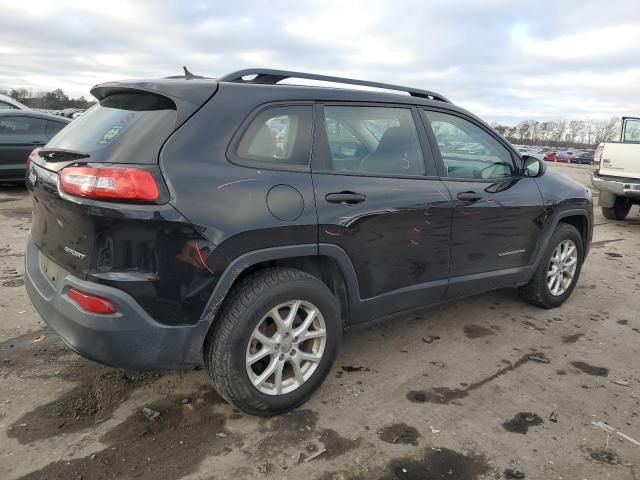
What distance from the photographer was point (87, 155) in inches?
97.6

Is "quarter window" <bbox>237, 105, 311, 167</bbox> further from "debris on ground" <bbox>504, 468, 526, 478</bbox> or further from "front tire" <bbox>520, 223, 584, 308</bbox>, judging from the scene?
"front tire" <bbox>520, 223, 584, 308</bbox>

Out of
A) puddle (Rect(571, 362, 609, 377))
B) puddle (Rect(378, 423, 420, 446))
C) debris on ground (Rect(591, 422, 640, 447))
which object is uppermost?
puddle (Rect(378, 423, 420, 446))

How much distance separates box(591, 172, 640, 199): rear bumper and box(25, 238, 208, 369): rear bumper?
27.1ft

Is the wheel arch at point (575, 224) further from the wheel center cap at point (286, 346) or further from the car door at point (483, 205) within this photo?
the wheel center cap at point (286, 346)

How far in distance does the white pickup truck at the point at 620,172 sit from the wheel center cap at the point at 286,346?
25.6 ft

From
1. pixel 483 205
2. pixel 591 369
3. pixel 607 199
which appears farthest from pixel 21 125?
pixel 607 199

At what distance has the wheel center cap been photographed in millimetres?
2756

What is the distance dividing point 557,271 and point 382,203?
7.69ft

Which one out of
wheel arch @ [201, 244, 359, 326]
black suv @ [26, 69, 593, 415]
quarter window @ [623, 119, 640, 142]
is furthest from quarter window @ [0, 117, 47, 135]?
quarter window @ [623, 119, 640, 142]

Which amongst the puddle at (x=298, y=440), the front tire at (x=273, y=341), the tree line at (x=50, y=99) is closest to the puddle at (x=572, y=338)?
the front tire at (x=273, y=341)

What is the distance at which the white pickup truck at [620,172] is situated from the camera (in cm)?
850

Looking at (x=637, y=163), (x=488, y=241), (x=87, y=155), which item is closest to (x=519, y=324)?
(x=488, y=241)

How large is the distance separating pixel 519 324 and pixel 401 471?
2.27m

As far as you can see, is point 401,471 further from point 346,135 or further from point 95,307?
point 346,135
